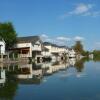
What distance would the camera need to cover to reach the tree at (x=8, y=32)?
59562mm

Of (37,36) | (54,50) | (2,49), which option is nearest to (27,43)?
(37,36)

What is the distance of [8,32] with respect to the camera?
196ft

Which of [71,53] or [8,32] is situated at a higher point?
[8,32]

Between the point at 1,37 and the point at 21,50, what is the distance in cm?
758

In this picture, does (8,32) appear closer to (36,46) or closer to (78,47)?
(36,46)

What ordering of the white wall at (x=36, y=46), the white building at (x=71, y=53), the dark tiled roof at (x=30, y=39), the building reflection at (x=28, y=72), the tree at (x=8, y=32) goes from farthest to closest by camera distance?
the white building at (x=71, y=53) < the white wall at (x=36, y=46) < the dark tiled roof at (x=30, y=39) < the tree at (x=8, y=32) < the building reflection at (x=28, y=72)

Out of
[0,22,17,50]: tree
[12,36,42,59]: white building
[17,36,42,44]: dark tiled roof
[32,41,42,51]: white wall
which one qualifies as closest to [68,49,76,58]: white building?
[17,36,42,44]: dark tiled roof

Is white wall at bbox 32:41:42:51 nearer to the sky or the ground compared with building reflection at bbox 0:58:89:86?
nearer to the sky

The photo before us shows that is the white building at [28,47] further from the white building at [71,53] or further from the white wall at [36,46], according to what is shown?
the white building at [71,53]

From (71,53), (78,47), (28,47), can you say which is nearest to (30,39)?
(28,47)

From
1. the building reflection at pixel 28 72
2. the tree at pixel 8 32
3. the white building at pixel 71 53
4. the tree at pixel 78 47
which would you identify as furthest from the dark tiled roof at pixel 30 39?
the tree at pixel 78 47

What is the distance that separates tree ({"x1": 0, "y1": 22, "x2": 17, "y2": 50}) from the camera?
59562mm

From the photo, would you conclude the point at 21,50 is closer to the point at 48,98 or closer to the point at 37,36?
the point at 37,36

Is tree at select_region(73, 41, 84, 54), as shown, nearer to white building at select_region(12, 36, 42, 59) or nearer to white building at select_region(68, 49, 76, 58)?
white building at select_region(68, 49, 76, 58)
